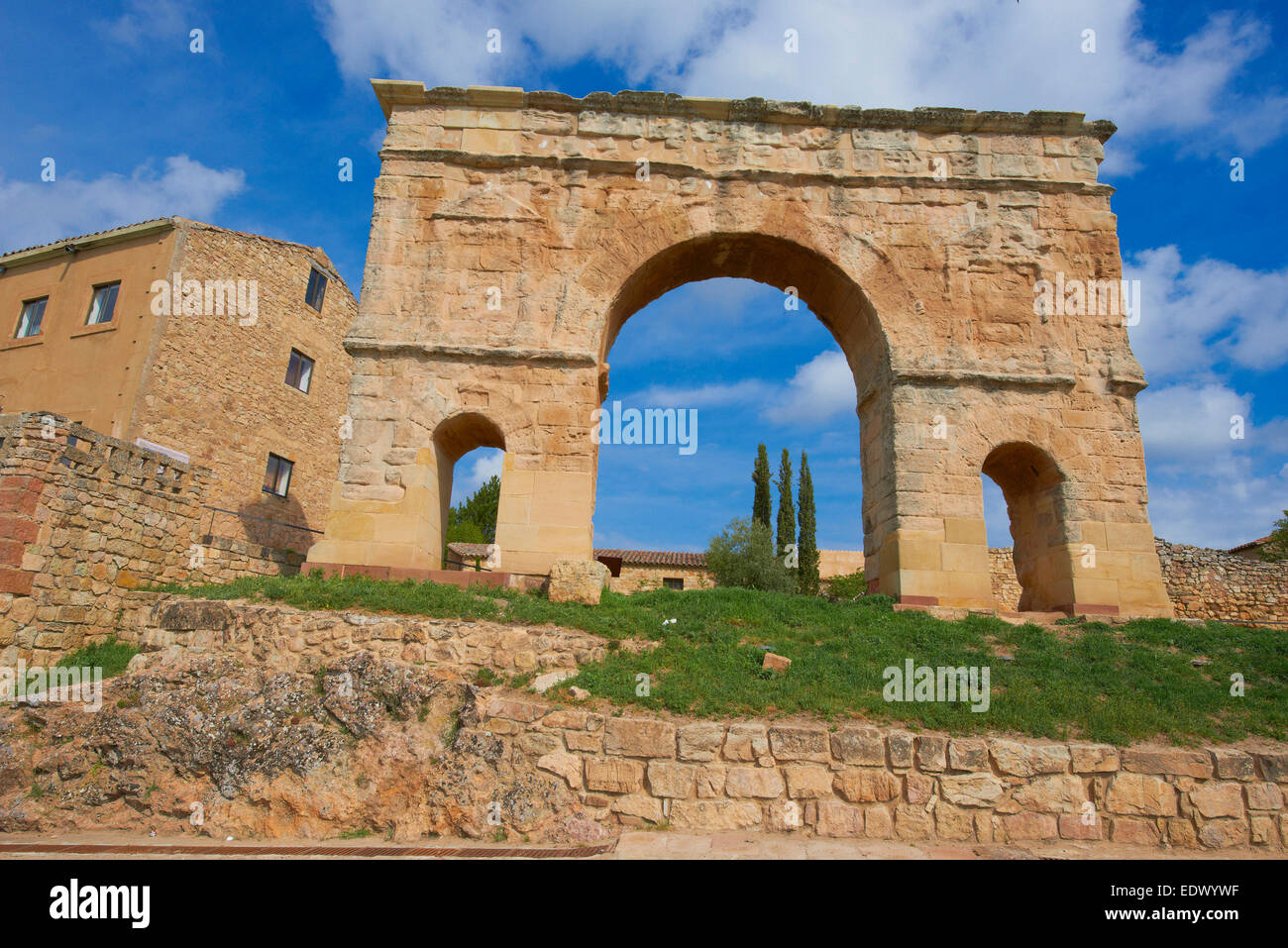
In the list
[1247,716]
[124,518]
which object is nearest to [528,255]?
[124,518]

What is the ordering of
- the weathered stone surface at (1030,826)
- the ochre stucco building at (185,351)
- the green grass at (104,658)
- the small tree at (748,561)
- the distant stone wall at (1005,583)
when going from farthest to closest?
1. the small tree at (748,561)
2. the distant stone wall at (1005,583)
3. the ochre stucco building at (185,351)
4. the green grass at (104,658)
5. the weathered stone surface at (1030,826)

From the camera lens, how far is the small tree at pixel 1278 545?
19969 millimetres

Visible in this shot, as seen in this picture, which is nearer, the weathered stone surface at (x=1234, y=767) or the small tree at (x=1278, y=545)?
the weathered stone surface at (x=1234, y=767)

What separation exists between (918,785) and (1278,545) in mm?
21498

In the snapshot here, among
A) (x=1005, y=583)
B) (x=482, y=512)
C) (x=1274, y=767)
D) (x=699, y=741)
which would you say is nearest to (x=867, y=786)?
(x=699, y=741)

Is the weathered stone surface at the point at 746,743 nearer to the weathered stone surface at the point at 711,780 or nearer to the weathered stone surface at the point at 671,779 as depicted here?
the weathered stone surface at the point at 711,780

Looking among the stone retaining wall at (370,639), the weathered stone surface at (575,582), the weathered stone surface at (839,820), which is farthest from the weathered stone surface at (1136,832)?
the weathered stone surface at (575,582)

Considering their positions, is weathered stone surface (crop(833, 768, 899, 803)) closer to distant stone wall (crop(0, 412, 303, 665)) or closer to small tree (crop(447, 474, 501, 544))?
distant stone wall (crop(0, 412, 303, 665))

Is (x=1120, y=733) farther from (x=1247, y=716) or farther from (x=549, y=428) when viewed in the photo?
(x=549, y=428)

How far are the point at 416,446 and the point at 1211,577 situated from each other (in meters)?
16.5

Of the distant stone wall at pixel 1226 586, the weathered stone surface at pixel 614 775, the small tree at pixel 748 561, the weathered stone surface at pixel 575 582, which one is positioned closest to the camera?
the weathered stone surface at pixel 614 775

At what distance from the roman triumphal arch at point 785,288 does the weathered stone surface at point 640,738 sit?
11.2ft

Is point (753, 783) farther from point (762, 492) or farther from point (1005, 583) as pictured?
point (762, 492)

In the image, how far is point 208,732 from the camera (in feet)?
21.3
